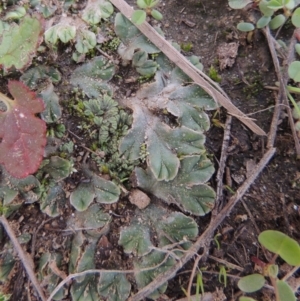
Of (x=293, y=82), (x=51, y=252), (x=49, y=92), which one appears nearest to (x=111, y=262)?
(x=51, y=252)

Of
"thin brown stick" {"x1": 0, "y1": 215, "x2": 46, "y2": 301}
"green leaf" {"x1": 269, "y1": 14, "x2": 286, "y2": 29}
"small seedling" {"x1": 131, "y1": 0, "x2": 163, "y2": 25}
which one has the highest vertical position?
"small seedling" {"x1": 131, "y1": 0, "x2": 163, "y2": 25}

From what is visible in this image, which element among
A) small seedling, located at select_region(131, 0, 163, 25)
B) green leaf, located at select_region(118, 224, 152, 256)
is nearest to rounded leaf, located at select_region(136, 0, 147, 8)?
small seedling, located at select_region(131, 0, 163, 25)

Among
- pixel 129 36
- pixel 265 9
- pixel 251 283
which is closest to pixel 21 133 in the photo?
pixel 129 36

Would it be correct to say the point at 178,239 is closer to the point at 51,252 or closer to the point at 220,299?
the point at 220,299

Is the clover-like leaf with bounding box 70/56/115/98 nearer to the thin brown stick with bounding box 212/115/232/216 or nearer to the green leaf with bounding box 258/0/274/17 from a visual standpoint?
the thin brown stick with bounding box 212/115/232/216

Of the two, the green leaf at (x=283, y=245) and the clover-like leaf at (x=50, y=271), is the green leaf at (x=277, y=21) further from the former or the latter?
the clover-like leaf at (x=50, y=271)

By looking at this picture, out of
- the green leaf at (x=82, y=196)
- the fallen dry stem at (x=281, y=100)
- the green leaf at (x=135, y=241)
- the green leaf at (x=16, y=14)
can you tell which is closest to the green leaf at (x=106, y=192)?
the green leaf at (x=82, y=196)

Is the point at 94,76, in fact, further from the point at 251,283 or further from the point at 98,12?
the point at 251,283
